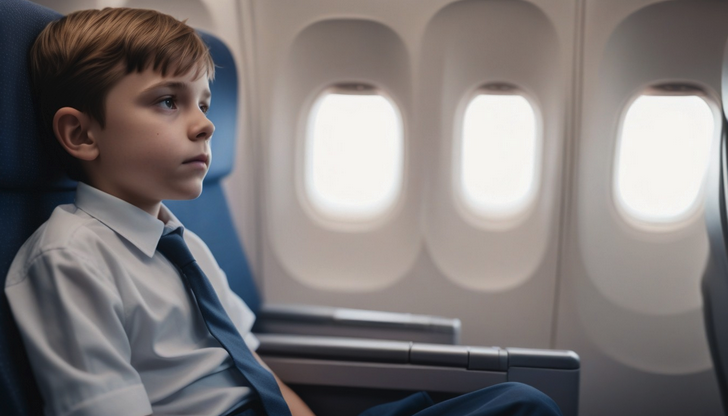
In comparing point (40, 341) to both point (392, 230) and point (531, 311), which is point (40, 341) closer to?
point (392, 230)

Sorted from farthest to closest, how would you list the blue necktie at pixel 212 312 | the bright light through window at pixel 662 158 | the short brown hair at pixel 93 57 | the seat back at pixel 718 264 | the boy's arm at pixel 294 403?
the bright light through window at pixel 662 158 → the seat back at pixel 718 264 → the boy's arm at pixel 294 403 → the blue necktie at pixel 212 312 → the short brown hair at pixel 93 57

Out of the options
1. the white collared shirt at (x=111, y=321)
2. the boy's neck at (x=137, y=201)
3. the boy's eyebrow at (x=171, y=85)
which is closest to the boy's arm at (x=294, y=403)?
the white collared shirt at (x=111, y=321)

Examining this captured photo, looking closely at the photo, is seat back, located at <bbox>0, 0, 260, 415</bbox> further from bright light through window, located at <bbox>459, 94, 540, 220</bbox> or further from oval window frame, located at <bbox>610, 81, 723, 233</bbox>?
oval window frame, located at <bbox>610, 81, 723, 233</bbox>

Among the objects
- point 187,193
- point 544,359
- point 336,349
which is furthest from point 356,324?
point 187,193

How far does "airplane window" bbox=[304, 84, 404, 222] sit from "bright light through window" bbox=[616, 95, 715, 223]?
959mm

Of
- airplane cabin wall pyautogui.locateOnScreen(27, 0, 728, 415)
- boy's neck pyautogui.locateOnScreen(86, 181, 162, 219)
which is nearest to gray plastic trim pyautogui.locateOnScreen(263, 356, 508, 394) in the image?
boy's neck pyautogui.locateOnScreen(86, 181, 162, 219)

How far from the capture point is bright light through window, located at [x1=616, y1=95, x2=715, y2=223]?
2201 mm

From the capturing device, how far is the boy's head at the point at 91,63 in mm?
908

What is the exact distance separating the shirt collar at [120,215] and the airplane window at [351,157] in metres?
1.47

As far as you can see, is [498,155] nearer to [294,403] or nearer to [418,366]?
[418,366]

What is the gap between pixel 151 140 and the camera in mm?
937

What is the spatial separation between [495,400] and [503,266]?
133 cm

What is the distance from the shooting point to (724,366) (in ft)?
5.29

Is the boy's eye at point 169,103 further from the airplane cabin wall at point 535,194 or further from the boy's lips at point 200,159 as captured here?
the airplane cabin wall at point 535,194
